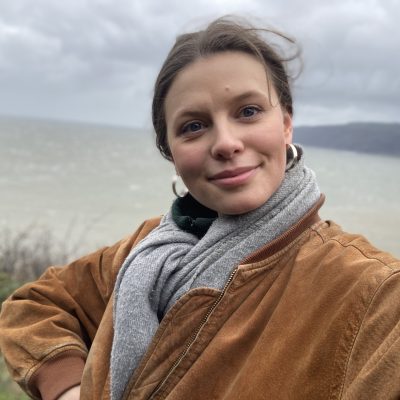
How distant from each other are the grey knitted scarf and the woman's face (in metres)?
0.05

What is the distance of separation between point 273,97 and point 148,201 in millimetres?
18712

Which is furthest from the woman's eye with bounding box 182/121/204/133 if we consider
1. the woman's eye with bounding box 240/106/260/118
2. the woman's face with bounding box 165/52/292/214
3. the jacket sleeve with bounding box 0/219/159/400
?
the jacket sleeve with bounding box 0/219/159/400

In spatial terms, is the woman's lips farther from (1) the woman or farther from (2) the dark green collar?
(2) the dark green collar

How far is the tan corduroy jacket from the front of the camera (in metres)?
1.10

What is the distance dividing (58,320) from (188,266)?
2.14ft

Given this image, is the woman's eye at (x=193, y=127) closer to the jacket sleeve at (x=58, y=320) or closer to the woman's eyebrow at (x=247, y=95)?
the woman's eyebrow at (x=247, y=95)

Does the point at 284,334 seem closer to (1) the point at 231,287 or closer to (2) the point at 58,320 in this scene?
(1) the point at 231,287

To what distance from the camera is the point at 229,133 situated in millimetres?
1496

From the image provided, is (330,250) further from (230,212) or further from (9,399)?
(9,399)

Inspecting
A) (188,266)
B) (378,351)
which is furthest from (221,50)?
(378,351)

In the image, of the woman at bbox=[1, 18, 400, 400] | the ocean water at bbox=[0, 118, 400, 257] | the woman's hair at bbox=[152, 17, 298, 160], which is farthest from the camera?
the ocean water at bbox=[0, 118, 400, 257]

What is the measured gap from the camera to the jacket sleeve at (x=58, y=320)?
5.80 ft

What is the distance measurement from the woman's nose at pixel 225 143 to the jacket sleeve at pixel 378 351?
57 cm

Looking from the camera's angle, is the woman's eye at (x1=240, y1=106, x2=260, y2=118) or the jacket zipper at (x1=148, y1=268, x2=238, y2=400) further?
the woman's eye at (x1=240, y1=106, x2=260, y2=118)
